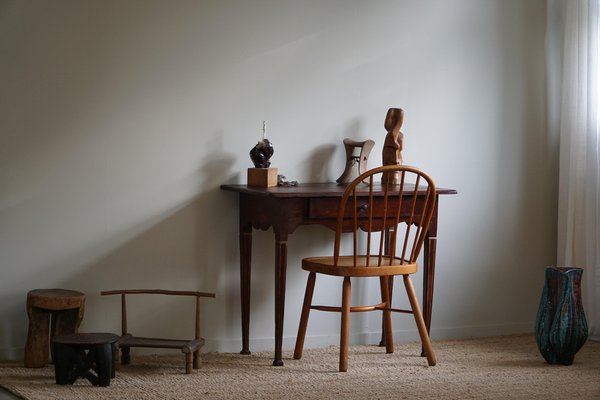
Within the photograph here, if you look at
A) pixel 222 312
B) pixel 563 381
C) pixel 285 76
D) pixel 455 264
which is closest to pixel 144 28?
pixel 285 76

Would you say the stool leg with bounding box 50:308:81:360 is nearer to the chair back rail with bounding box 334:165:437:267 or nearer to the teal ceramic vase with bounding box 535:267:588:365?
the chair back rail with bounding box 334:165:437:267

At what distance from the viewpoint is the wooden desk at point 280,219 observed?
4023mm

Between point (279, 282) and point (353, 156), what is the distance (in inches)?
33.3

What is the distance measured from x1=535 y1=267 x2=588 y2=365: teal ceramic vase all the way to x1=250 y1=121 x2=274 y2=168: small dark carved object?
1401mm

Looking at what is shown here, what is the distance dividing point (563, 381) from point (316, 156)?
1.57 m

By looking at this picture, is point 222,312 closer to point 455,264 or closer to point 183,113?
point 183,113

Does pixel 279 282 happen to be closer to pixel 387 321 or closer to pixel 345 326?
pixel 345 326

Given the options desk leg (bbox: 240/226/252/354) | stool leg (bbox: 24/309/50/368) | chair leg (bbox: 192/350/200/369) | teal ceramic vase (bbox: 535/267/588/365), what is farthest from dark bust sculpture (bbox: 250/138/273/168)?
teal ceramic vase (bbox: 535/267/588/365)

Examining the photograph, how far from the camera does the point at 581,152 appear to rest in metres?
4.87

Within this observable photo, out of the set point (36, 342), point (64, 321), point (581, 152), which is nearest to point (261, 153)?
point (64, 321)

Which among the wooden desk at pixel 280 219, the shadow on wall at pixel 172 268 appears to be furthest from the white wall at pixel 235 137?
the wooden desk at pixel 280 219

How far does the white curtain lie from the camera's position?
4.82m

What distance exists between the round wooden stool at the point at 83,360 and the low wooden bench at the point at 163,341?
0.25 metres

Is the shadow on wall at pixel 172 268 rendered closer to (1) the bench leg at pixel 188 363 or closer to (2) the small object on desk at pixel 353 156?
(1) the bench leg at pixel 188 363
